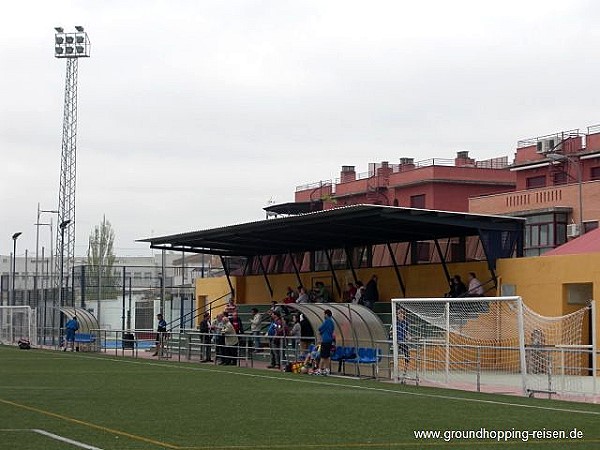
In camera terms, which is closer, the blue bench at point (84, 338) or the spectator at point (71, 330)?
the spectator at point (71, 330)

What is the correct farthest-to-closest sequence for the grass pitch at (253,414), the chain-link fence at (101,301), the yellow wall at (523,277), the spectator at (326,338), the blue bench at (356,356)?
the chain-link fence at (101,301) → the yellow wall at (523,277) → the spectator at (326,338) → the blue bench at (356,356) → the grass pitch at (253,414)

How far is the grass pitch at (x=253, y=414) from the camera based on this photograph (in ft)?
47.4

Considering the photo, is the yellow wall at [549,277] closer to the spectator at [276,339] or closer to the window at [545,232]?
the spectator at [276,339]

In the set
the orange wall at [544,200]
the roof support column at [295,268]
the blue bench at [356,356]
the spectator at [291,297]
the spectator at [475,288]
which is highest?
the orange wall at [544,200]

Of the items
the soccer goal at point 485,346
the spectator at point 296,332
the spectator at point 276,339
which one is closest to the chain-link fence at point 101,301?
the spectator at point 276,339

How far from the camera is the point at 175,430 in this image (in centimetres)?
1573

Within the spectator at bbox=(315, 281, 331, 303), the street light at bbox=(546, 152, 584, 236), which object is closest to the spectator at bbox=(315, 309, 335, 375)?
the spectator at bbox=(315, 281, 331, 303)

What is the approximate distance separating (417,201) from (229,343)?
33.4 metres

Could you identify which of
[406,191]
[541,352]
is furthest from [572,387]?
[406,191]

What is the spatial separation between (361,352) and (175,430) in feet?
54.9

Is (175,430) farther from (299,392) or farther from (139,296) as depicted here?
(139,296)

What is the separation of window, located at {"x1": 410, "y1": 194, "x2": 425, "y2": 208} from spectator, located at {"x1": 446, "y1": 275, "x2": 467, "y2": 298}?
111 feet

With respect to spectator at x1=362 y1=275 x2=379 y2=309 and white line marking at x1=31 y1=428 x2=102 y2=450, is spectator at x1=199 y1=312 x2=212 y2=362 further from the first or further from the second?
white line marking at x1=31 y1=428 x2=102 y2=450

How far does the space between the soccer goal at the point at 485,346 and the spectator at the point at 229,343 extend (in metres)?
9.00
